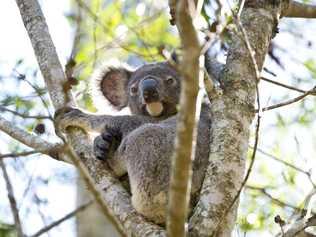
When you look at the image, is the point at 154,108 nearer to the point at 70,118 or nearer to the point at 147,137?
the point at 147,137

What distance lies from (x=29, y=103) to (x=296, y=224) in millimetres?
3121

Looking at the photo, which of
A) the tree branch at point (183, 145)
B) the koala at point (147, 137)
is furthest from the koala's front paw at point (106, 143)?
the tree branch at point (183, 145)

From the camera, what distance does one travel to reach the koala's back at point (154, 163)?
5728 millimetres

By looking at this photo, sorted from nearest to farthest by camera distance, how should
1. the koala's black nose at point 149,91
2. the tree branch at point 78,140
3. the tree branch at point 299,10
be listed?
1. the tree branch at point 78,140
2. the tree branch at point 299,10
3. the koala's black nose at point 149,91

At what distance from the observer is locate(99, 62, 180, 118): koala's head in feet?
22.9

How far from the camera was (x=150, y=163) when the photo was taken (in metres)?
6.04

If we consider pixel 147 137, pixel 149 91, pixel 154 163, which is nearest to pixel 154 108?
pixel 149 91

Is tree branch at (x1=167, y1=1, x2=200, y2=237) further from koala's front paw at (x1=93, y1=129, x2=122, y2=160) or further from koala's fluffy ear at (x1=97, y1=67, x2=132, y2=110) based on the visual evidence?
koala's fluffy ear at (x1=97, y1=67, x2=132, y2=110)

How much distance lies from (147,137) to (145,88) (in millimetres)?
877

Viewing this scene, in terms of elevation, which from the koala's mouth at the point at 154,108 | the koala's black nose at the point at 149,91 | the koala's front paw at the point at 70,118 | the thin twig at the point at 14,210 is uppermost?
the koala's black nose at the point at 149,91

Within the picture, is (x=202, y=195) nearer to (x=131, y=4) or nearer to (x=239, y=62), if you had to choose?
(x=239, y=62)

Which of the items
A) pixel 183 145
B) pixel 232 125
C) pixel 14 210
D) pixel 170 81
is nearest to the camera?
pixel 183 145

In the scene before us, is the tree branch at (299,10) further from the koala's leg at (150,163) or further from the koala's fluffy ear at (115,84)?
the koala's fluffy ear at (115,84)

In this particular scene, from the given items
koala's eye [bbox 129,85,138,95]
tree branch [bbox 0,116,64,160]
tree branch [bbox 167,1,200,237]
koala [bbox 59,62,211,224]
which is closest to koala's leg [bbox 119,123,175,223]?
koala [bbox 59,62,211,224]
